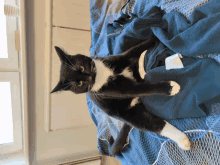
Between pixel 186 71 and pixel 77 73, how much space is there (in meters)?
0.52

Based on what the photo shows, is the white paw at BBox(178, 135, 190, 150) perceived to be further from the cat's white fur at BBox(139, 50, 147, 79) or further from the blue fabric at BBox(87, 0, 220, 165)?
the cat's white fur at BBox(139, 50, 147, 79)

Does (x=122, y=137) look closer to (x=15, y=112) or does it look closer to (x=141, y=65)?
(x=141, y=65)

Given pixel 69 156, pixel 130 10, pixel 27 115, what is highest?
pixel 130 10

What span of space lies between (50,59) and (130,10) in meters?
0.95

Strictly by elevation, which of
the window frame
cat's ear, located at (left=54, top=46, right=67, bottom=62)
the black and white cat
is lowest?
the window frame

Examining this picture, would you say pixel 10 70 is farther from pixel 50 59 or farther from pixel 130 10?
pixel 130 10

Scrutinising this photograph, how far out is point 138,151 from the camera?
33.9 inches

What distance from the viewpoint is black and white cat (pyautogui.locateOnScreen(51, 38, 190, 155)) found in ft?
2.41

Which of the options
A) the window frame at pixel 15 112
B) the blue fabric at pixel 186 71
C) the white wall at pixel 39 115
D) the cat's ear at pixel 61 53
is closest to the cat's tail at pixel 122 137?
the blue fabric at pixel 186 71

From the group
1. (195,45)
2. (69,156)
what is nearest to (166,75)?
(195,45)

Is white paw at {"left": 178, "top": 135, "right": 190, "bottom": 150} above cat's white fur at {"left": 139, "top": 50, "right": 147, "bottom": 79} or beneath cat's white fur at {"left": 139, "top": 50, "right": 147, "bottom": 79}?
beneath

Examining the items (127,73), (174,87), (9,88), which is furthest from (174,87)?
(9,88)

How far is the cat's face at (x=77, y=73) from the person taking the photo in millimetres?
774

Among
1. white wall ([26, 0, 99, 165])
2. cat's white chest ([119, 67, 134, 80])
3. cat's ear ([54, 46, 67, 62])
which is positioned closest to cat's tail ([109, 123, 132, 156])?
cat's white chest ([119, 67, 134, 80])
